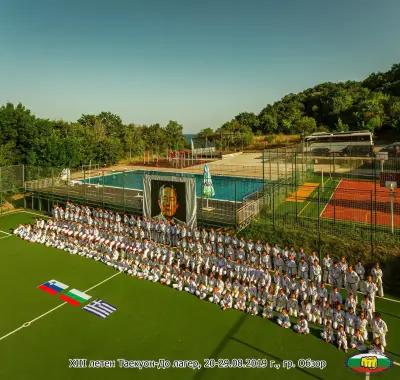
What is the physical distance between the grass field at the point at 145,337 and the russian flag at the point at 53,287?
32cm

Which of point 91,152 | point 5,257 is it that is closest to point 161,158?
point 91,152

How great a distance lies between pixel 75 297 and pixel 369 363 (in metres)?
10.3

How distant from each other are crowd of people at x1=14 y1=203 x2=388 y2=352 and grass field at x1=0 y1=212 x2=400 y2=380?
52cm

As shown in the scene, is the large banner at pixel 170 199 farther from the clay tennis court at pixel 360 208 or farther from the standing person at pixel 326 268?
the clay tennis court at pixel 360 208

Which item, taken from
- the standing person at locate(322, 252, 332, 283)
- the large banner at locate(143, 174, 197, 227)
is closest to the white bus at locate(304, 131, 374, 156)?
the large banner at locate(143, 174, 197, 227)

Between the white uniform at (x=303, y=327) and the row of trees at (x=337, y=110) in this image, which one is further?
the row of trees at (x=337, y=110)

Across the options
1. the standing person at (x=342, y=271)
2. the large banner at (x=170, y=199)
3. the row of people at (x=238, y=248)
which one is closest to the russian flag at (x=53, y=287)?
the row of people at (x=238, y=248)

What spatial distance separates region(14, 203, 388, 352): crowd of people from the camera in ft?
33.5

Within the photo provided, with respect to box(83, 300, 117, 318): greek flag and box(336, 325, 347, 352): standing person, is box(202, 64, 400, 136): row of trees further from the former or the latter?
box(83, 300, 117, 318): greek flag

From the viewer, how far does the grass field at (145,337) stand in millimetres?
8773

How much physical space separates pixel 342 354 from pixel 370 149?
118ft

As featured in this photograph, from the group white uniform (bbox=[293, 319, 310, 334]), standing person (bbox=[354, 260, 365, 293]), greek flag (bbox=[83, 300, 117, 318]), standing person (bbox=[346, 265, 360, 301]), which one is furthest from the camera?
standing person (bbox=[354, 260, 365, 293])

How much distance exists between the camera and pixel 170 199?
728 inches

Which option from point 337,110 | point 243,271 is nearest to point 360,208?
point 243,271
